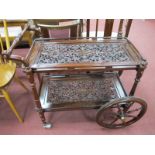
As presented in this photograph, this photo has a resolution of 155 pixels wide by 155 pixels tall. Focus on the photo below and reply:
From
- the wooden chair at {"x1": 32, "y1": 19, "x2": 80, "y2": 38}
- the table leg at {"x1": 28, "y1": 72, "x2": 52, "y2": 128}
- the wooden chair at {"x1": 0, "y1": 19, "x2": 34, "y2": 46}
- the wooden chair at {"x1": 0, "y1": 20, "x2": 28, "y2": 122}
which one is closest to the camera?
the table leg at {"x1": 28, "y1": 72, "x2": 52, "y2": 128}

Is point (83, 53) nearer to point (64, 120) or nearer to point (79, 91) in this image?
point (79, 91)

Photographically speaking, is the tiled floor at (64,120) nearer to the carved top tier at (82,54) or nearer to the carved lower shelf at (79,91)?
the carved lower shelf at (79,91)

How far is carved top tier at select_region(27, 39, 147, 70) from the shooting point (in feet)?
3.16

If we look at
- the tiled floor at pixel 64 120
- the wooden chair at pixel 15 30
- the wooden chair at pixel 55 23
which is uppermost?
the wooden chair at pixel 55 23

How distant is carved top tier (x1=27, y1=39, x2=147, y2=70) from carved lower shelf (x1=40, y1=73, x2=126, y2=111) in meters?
0.39

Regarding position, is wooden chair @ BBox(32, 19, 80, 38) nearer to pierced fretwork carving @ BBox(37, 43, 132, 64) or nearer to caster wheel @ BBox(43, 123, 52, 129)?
pierced fretwork carving @ BBox(37, 43, 132, 64)

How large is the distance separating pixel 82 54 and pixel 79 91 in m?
0.40

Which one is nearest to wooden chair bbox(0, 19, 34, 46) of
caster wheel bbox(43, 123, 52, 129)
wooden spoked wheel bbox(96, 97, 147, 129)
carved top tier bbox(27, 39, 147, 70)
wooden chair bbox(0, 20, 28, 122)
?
wooden chair bbox(0, 20, 28, 122)

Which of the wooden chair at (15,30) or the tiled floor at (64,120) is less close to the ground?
the wooden chair at (15,30)

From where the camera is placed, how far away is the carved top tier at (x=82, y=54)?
3.16ft

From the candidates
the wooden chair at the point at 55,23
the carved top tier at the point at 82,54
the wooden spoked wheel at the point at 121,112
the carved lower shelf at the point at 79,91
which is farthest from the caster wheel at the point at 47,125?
the wooden chair at the point at 55,23

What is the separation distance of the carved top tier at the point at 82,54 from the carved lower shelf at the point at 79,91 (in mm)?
386

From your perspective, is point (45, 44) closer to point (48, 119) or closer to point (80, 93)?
point (80, 93)
